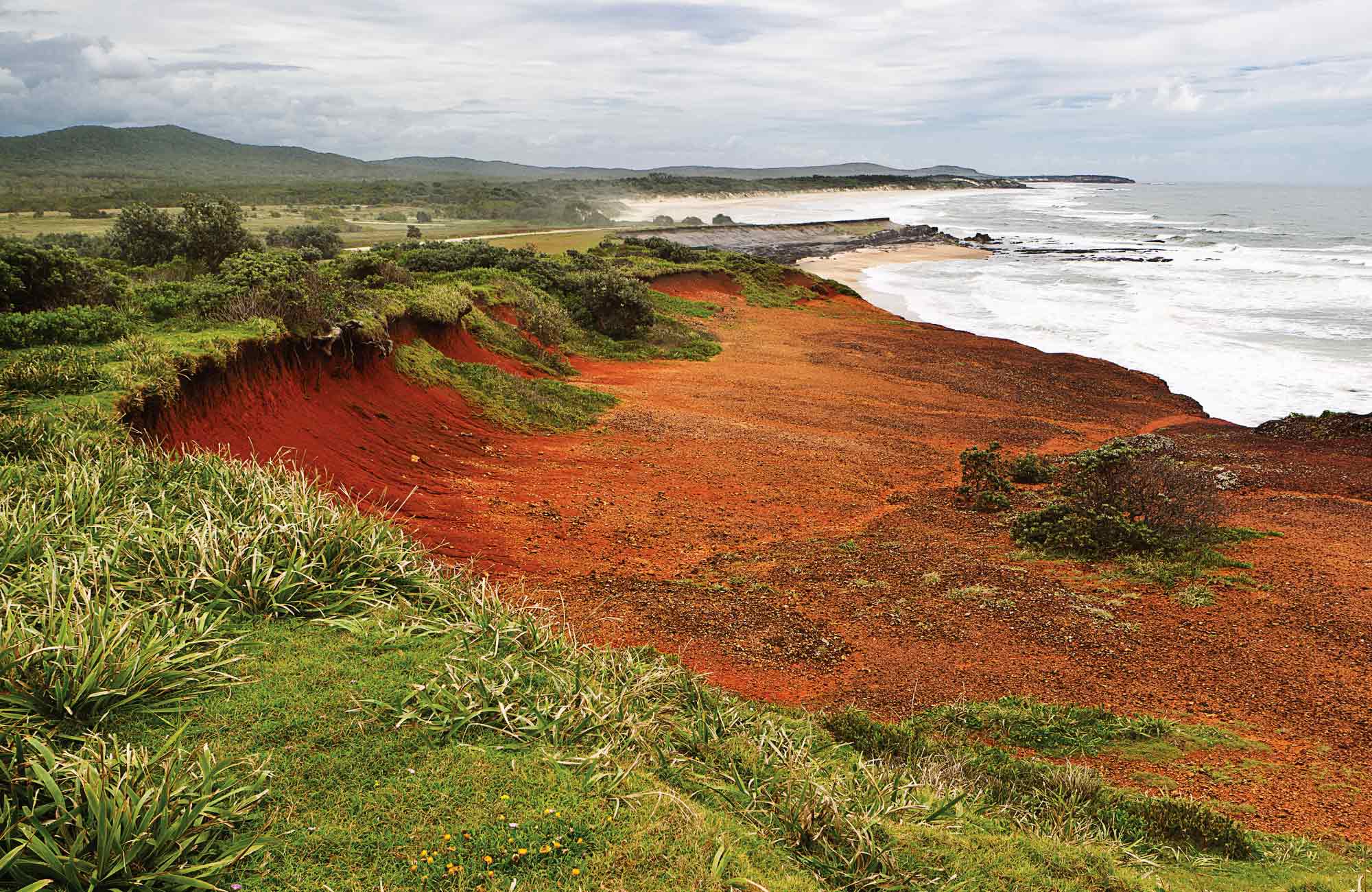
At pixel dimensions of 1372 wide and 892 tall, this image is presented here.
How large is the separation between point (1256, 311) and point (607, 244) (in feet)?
96.0

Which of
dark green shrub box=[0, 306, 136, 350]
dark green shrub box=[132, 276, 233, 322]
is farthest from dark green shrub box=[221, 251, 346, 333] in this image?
dark green shrub box=[0, 306, 136, 350]

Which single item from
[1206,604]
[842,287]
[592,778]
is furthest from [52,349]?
[842,287]

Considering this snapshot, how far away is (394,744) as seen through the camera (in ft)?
12.9

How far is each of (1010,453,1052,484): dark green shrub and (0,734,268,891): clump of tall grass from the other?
12411 mm

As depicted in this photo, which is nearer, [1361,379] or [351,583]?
[351,583]

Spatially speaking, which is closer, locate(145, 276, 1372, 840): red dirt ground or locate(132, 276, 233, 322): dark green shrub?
locate(145, 276, 1372, 840): red dirt ground

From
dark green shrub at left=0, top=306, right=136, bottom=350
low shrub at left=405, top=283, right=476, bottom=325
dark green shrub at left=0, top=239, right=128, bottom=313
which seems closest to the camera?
dark green shrub at left=0, top=306, right=136, bottom=350

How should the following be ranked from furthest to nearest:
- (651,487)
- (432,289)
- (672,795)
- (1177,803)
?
(432,289) → (651,487) → (1177,803) → (672,795)

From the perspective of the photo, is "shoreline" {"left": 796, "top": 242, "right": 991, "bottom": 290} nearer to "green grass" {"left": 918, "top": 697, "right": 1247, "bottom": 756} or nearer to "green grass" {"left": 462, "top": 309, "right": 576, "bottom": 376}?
"green grass" {"left": 462, "top": 309, "right": 576, "bottom": 376}

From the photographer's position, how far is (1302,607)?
8383 mm

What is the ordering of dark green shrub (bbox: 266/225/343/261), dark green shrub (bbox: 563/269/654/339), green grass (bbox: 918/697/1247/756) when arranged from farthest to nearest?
dark green shrub (bbox: 266/225/343/261) < dark green shrub (bbox: 563/269/654/339) < green grass (bbox: 918/697/1247/756)

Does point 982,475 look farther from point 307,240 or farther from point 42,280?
point 307,240

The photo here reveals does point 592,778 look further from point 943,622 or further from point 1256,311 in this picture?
point 1256,311

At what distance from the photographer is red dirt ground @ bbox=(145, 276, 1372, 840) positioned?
22.2ft
